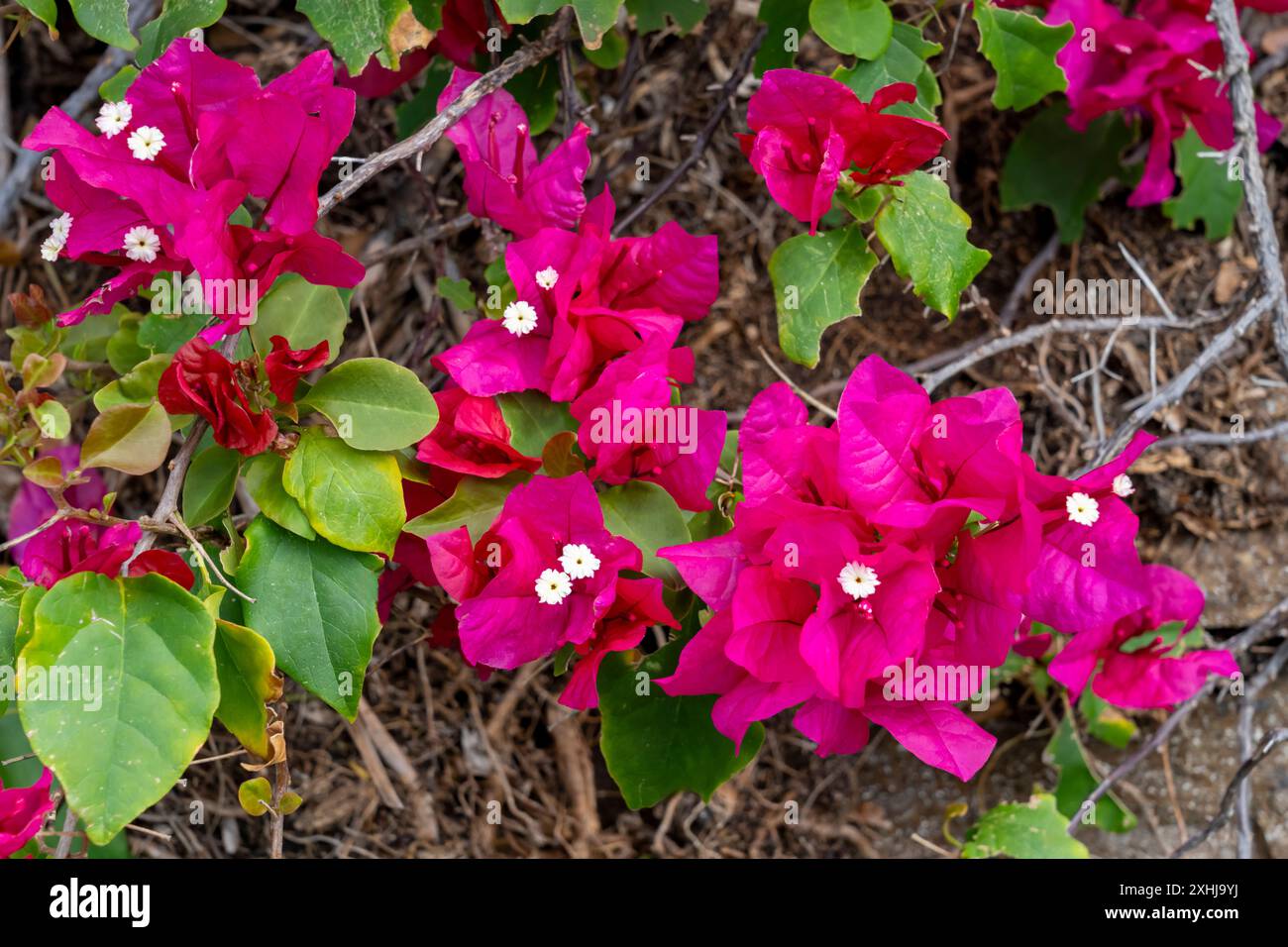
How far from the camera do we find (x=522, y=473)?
38.6 inches

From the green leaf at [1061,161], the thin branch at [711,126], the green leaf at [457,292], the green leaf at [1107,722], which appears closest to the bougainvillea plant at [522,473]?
the green leaf at [457,292]

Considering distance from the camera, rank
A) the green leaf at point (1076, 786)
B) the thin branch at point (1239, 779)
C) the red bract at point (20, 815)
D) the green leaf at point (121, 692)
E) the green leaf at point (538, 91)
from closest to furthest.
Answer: the green leaf at point (121, 692), the red bract at point (20, 815), the thin branch at point (1239, 779), the green leaf at point (538, 91), the green leaf at point (1076, 786)

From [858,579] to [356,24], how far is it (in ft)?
2.07

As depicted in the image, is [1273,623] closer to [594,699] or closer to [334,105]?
[594,699]

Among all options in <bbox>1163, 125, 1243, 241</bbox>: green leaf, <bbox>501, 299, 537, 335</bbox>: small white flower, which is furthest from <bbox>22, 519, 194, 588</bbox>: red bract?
<bbox>1163, 125, 1243, 241</bbox>: green leaf

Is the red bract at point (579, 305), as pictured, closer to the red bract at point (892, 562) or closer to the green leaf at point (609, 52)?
the red bract at point (892, 562)

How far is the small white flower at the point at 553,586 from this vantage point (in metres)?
0.88

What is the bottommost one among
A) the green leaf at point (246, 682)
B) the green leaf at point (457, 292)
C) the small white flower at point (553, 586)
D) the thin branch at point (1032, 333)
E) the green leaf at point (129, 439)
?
the green leaf at point (246, 682)

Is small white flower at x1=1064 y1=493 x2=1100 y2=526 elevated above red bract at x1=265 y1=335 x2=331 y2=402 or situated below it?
below

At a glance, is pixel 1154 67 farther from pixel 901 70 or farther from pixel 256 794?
pixel 256 794

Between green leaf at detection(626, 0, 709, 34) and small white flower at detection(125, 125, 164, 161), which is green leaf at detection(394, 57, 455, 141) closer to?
green leaf at detection(626, 0, 709, 34)

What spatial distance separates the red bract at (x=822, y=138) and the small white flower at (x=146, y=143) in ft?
1.53

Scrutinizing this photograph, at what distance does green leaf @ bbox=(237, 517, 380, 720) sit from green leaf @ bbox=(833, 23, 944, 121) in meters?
0.61

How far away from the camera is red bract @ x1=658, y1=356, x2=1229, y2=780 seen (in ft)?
2.68
